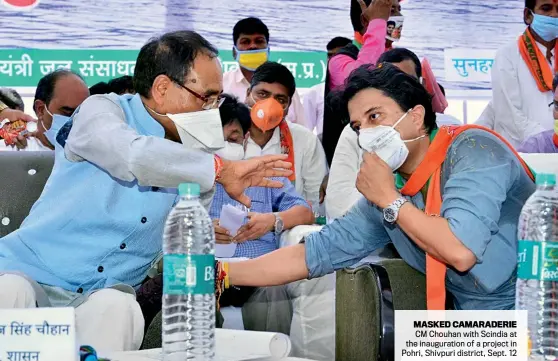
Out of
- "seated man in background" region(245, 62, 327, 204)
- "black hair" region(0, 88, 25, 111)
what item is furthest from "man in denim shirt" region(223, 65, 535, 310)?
"black hair" region(0, 88, 25, 111)

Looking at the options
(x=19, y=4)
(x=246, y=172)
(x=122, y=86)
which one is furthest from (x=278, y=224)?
(x=19, y=4)

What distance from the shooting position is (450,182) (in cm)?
226

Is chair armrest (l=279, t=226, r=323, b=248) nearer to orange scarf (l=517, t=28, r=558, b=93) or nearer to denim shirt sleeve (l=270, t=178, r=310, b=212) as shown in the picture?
denim shirt sleeve (l=270, t=178, r=310, b=212)

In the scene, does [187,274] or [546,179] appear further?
[546,179]

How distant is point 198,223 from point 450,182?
702 mm

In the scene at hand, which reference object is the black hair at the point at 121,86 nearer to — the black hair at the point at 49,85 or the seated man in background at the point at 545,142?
the black hair at the point at 49,85

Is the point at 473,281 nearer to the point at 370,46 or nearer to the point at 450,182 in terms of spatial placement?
the point at 450,182

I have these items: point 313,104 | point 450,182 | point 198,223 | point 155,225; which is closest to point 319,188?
point 313,104

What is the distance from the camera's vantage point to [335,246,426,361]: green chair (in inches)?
93.7

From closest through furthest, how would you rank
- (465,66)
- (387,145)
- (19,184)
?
(387,145) → (19,184) → (465,66)

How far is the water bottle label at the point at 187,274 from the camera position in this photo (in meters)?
1.61

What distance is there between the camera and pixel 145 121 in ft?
8.63

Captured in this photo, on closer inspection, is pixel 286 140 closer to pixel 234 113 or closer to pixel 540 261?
pixel 234 113

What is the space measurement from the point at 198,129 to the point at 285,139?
1.99 meters
